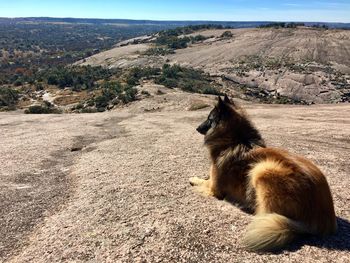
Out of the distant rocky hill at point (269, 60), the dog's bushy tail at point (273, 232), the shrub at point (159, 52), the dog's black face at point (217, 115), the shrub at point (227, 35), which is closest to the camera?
the dog's bushy tail at point (273, 232)

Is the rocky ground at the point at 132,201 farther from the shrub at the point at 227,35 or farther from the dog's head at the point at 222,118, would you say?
the shrub at the point at 227,35

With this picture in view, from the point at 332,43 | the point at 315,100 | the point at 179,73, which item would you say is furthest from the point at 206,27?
the point at 315,100

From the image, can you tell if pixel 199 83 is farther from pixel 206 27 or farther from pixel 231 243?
pixel 206 27

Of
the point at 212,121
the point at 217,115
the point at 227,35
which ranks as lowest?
the point at 227,35

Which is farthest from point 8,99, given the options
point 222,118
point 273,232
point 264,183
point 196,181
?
point 273,232

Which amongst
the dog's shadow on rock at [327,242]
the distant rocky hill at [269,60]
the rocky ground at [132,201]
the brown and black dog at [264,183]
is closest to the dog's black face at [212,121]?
the brown and black dog at [264,183]

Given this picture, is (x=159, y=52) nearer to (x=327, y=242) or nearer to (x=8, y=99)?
(x=8, y=99)
